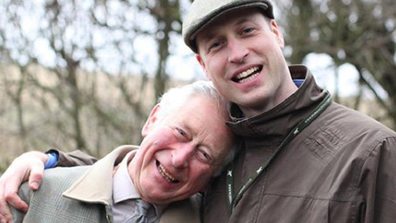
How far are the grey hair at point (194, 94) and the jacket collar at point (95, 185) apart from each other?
1.19ft

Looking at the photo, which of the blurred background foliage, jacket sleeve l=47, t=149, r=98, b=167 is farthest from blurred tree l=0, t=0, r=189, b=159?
jacket sleeve l=47, t=149, r=98, b=167

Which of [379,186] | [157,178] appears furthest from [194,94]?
[379,186]

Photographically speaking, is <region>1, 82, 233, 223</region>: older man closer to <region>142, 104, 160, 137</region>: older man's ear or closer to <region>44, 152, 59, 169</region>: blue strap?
<region>142, 104, 160, 137</region>: older man's ear

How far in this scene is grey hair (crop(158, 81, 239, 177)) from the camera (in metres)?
2.81

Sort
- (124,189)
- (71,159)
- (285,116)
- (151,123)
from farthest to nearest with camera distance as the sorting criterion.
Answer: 1. (71,159)
2. (151,123)
3. (124,189)
4. (285,116)

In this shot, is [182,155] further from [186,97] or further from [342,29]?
[342,29]

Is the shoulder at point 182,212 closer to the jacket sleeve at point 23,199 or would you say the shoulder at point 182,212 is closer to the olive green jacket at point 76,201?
the olive green jacket at point 76,201

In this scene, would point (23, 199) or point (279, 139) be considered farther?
point (23, 199)

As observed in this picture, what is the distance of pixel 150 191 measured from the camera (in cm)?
277

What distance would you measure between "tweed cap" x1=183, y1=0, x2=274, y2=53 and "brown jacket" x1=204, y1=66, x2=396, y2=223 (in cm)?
36

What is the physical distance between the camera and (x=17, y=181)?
9.03ft

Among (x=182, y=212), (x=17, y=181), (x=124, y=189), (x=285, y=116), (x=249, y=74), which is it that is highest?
(x=249, y=74)

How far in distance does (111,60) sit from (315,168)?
5318 millimetres

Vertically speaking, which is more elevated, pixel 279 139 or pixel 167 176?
pixel 279 139
